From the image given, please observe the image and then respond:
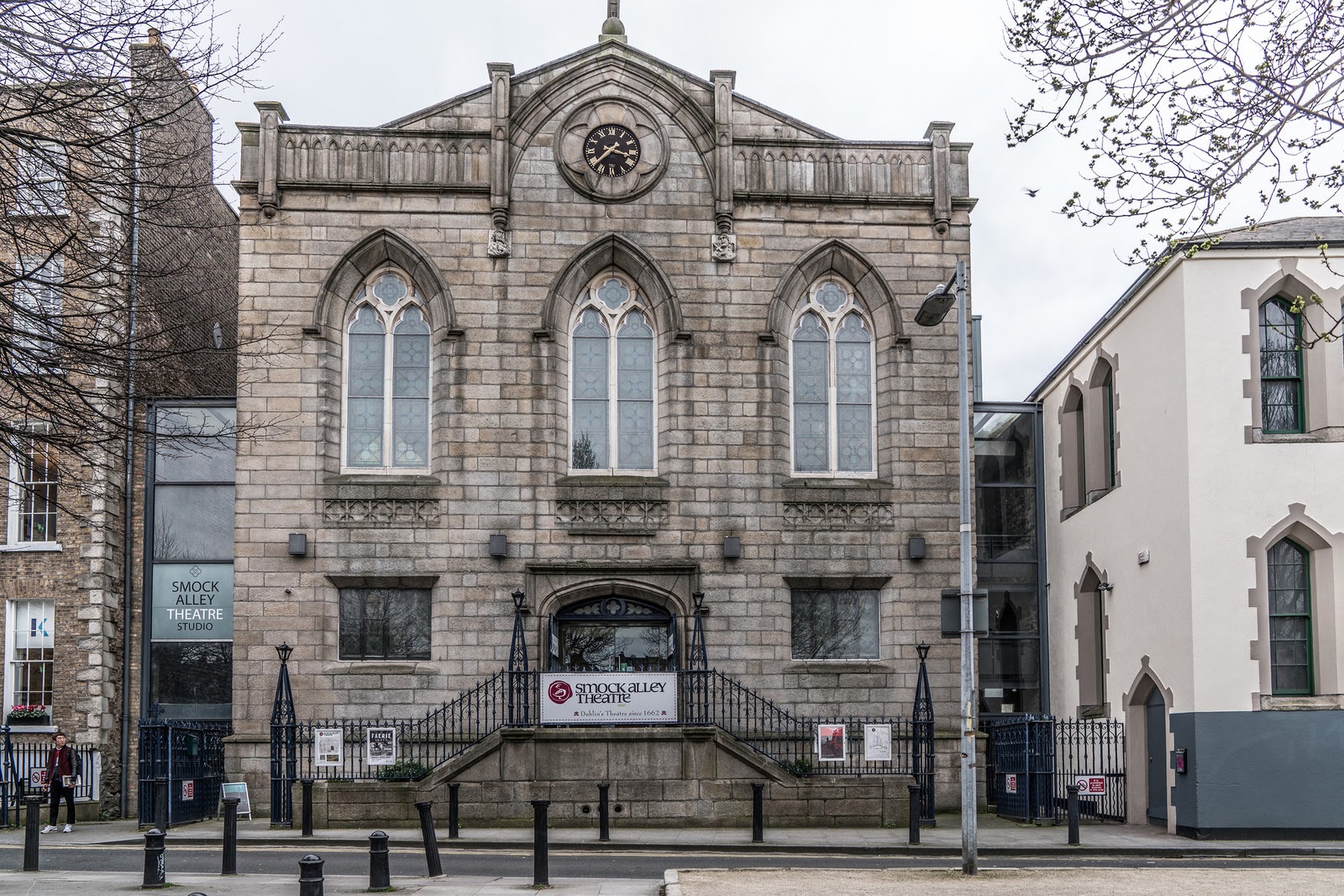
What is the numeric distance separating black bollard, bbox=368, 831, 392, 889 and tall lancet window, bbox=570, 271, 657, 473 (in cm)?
1170

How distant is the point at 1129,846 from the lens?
64.1 feet

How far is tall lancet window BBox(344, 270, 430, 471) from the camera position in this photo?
25453mm

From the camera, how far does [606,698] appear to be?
Result: 75.2 feet

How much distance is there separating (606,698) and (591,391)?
18.7 feet

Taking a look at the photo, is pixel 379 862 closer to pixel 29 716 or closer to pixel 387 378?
pixel 387 378

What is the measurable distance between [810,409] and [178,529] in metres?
11.6

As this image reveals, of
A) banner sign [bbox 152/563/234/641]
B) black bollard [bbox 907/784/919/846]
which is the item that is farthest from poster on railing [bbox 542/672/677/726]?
banner sign [bbox 152/563/234/641]

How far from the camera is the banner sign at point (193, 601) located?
26000mm

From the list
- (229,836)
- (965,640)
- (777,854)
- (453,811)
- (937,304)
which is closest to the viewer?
(229,836)

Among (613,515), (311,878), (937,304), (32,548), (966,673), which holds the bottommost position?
(311,878)

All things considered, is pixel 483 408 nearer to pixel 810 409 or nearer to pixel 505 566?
pixel 505 566

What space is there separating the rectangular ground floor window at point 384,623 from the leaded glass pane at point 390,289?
512cm

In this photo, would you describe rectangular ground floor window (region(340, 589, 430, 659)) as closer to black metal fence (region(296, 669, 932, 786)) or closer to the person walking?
black metal fence (region(296, 669, 932, 786))

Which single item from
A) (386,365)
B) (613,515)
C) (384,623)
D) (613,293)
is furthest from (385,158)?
(384,623)
